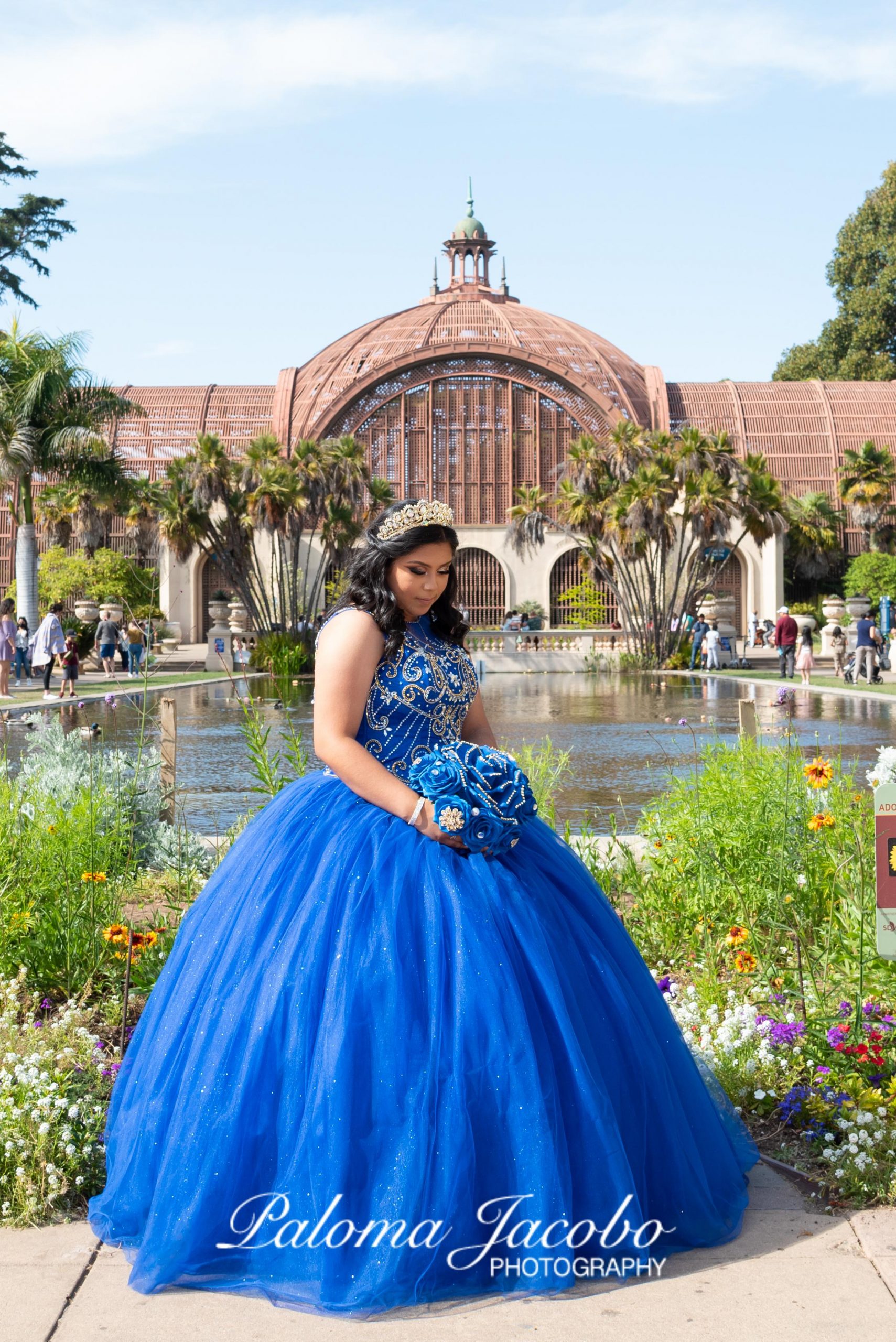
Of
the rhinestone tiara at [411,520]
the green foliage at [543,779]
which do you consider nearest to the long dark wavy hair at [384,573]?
the rhinestone tiara at [411,520]

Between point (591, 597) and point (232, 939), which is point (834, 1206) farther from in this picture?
point (591, 597)

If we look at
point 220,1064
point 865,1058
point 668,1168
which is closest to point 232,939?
point 220,1064

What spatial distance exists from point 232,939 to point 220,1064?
0.24 m

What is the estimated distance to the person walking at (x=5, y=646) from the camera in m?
17.4

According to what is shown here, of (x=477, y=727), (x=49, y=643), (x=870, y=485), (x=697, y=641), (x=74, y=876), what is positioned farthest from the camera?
(x=870, y=485)

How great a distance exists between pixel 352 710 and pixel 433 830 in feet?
0.99

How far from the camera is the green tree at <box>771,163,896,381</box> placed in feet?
166

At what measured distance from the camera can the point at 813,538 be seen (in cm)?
4553

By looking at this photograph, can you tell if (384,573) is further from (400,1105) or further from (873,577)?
(873,577)

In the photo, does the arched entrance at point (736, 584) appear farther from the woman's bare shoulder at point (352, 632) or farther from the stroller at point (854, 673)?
the woman's bare shoulder at point (352, 632)

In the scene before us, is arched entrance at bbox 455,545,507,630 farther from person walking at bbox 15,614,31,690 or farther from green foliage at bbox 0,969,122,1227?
green foliage at bbox 0,969,122,1227

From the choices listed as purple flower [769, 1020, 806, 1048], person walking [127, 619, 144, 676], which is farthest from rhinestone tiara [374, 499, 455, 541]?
person walking [127, 619, 144, 676]

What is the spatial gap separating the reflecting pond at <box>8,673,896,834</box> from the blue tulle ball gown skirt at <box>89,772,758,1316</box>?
167cm

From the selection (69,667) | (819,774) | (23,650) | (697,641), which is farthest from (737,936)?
(697,641)
